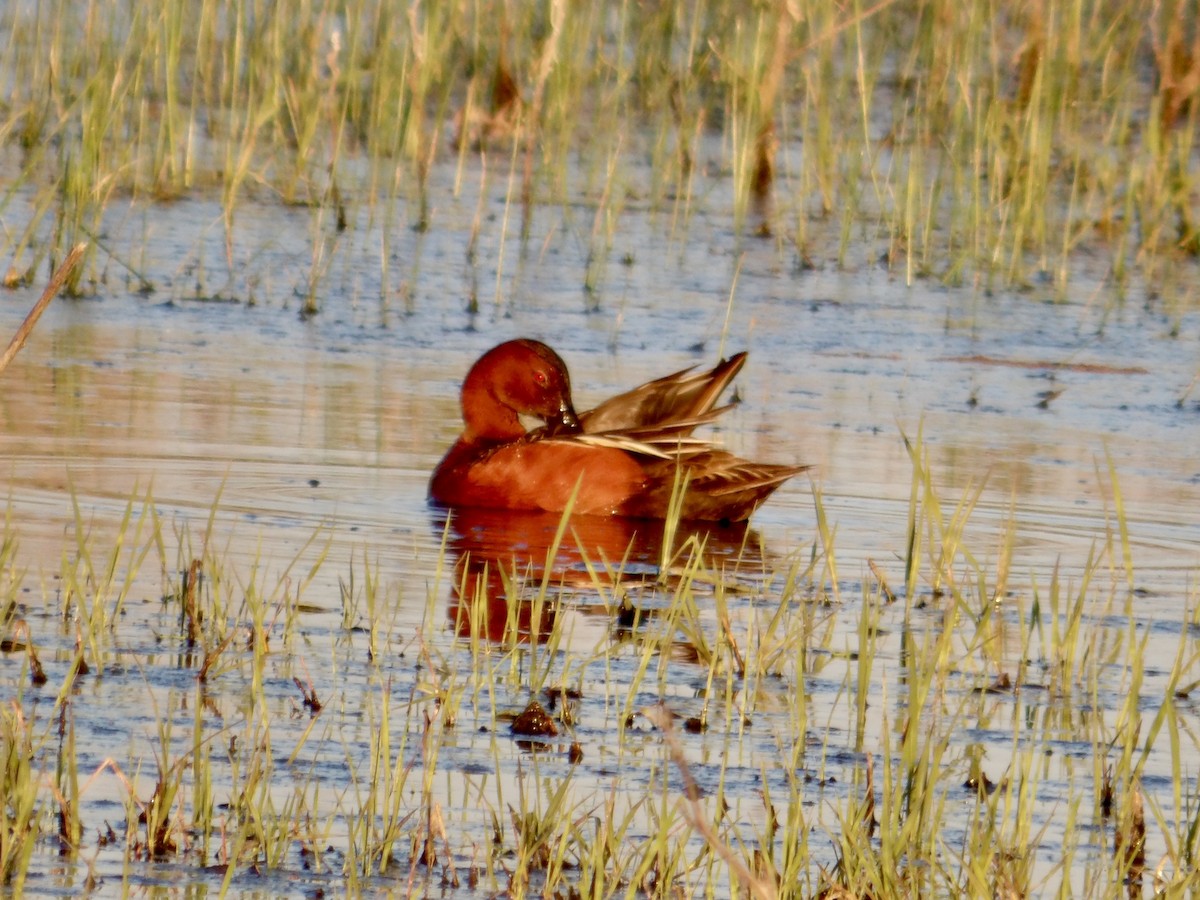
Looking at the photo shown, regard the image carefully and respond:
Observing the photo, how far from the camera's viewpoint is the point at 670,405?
25.1 ft

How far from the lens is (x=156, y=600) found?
18.2ft

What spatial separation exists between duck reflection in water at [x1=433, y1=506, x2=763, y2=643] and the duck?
72 millimetres

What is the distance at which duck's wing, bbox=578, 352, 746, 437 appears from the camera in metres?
7.50

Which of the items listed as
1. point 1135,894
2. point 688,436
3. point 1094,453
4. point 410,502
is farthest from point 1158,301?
point 1135,894

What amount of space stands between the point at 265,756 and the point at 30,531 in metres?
2.39

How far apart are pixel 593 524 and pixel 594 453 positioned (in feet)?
0.83

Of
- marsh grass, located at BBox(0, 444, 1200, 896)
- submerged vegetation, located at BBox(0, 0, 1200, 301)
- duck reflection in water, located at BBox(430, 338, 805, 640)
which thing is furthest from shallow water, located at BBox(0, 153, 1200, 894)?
submerged vegetation, located at BBox(0, 0, 1200, 301)

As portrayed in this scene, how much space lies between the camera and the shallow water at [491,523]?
4.52 meters

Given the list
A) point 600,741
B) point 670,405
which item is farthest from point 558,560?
point 600,741

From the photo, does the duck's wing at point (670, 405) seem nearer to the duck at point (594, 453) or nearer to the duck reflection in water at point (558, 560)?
the duck at point (594, 453)

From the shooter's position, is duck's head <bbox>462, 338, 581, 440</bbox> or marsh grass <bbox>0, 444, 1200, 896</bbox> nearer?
marsh grass <bbox>0, 444, 1200, 896</bbox>

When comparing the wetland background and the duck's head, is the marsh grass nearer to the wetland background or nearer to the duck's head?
the wetland background

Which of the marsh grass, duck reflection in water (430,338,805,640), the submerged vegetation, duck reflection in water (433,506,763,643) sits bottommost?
the marsh grass

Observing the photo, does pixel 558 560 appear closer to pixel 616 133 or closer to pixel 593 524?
pixel 593 524
